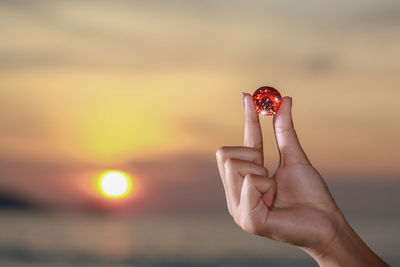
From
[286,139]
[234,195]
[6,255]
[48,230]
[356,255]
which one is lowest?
[356,255]

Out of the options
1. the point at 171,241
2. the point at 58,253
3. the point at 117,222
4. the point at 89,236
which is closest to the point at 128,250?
the point at 58,253

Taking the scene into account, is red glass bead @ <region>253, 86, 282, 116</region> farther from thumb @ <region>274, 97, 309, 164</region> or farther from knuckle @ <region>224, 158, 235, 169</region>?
knuckle @ <region>224, 158, 235, 169</region>

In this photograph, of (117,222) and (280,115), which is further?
(117,222)

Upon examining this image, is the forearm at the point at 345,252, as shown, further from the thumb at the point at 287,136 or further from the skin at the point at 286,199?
the thumb at the point at 287,136

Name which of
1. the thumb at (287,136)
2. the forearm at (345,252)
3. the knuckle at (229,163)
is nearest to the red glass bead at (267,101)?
the thumb at (287,136)

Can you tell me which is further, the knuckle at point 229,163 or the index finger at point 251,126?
the index finger at point 251,126

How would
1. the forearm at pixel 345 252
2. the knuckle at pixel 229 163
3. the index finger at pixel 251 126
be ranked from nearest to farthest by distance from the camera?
the knuckle at pixel 229 163, the forearm at pixel 345 252, the index finger at pixel 251 126

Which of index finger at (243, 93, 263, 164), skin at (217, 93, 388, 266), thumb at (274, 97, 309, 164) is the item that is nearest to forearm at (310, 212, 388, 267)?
skin at (217, 93, 388, 266)

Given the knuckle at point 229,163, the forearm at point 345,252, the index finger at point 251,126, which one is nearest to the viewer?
the knuckle at point 229,163

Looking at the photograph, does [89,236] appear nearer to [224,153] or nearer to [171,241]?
Answer: [171,241]
